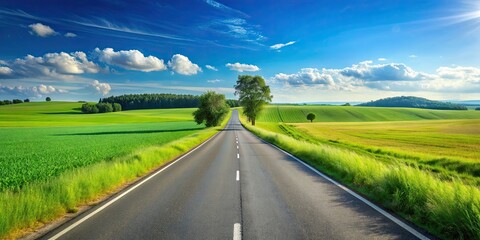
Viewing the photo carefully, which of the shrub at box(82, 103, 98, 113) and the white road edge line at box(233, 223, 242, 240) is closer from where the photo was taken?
the white road edge line at box(233, 223, 242, 240)

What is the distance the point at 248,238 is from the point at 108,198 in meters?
4.99

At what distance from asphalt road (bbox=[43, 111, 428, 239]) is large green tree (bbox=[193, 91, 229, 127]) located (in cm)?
5247

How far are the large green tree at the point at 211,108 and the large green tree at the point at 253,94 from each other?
241 inches

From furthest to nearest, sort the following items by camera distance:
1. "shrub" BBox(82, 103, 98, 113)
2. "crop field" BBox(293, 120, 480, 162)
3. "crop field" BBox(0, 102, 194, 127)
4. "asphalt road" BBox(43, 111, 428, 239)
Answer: "shrub" BBox(82, 103, 98, 113)
"crop field" BBox(0, 102, 194, 127)
"crop field" BBox(293, 120, 480, 162)
"asphalt road" BBox(43, 111, 428, 239)

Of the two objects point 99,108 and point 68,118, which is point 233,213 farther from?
point 99,108

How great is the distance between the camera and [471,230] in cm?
495

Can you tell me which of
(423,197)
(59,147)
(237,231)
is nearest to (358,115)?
(59,147)

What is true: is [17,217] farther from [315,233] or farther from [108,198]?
[315,233]

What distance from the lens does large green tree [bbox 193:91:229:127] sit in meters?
63.1

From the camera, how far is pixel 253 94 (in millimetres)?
68062

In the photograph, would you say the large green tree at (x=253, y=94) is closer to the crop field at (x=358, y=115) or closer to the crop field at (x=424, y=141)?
the crop field at (x=424, y=141)

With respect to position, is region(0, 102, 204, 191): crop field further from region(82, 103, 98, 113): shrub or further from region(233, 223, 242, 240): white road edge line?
region(82, 103, 98, 113): shrub

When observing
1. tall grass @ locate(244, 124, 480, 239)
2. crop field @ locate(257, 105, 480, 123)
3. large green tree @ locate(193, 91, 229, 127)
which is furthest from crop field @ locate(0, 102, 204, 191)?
crop field @ locate(257, 105, 480, 123)

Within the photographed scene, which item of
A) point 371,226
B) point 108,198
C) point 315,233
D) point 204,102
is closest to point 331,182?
point 371,226
